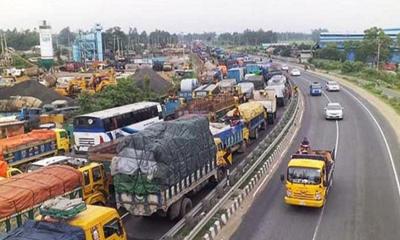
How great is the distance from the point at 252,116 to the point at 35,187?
17739mm

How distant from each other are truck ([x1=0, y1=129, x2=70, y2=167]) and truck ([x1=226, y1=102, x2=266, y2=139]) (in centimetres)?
1045

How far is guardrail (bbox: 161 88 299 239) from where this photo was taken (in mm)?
15027

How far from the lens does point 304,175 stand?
57.6 feet

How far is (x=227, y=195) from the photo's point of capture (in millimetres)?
18312

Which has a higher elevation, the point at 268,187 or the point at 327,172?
the point at 327,172

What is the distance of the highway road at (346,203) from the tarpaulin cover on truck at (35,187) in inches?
238

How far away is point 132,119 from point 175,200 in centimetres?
1551

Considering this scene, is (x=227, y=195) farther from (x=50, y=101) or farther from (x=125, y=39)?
(x=125, y=39)

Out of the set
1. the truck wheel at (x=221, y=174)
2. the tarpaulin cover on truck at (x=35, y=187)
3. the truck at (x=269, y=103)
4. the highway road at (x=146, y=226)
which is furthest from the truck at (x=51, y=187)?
the truck at (x=269, y=103)

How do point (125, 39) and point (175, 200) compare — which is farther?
point (125, 39)

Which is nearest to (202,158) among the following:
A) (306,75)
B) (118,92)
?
(118,92)

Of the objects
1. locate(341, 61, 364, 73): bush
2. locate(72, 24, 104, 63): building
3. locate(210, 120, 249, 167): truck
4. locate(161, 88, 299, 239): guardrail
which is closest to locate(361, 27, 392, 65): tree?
locate(341, 61, 364, 73): bush

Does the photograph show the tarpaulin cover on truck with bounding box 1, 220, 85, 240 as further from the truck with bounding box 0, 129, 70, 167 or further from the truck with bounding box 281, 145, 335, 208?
the truck with bounding box 0, 129, 70, 167

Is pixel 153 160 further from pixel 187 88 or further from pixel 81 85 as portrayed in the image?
pixel 81 85
